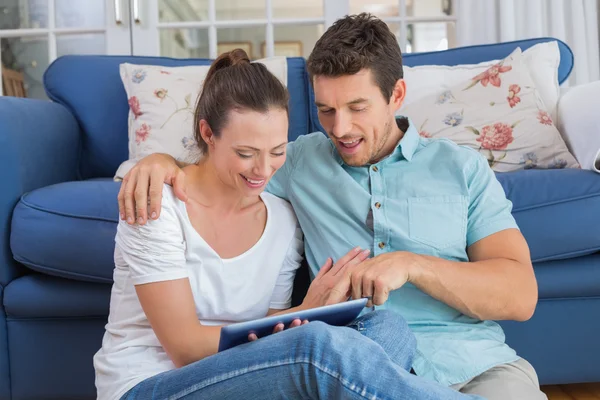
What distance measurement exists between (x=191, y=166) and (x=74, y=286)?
583 millimetres

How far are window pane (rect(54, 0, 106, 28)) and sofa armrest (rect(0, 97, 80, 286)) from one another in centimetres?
108

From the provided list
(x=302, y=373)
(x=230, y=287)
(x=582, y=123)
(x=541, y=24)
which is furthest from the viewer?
(x=541, y=24)

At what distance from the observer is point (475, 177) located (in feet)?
4.43

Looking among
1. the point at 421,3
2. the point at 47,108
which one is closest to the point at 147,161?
the point at 47,108

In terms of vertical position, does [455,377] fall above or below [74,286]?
below

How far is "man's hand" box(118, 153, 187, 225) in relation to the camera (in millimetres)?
1160

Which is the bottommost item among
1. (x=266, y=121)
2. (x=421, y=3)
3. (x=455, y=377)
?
(x=455, y=377)

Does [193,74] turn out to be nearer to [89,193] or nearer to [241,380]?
[89,193]

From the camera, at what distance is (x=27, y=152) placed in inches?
73.2

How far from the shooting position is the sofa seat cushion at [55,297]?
1.70 metres

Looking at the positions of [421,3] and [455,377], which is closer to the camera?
[455,377]

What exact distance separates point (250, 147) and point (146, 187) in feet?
0.62

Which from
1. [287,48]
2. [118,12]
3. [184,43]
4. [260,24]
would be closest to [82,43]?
[118,12]

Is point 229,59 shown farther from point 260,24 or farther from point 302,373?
point 260,24
